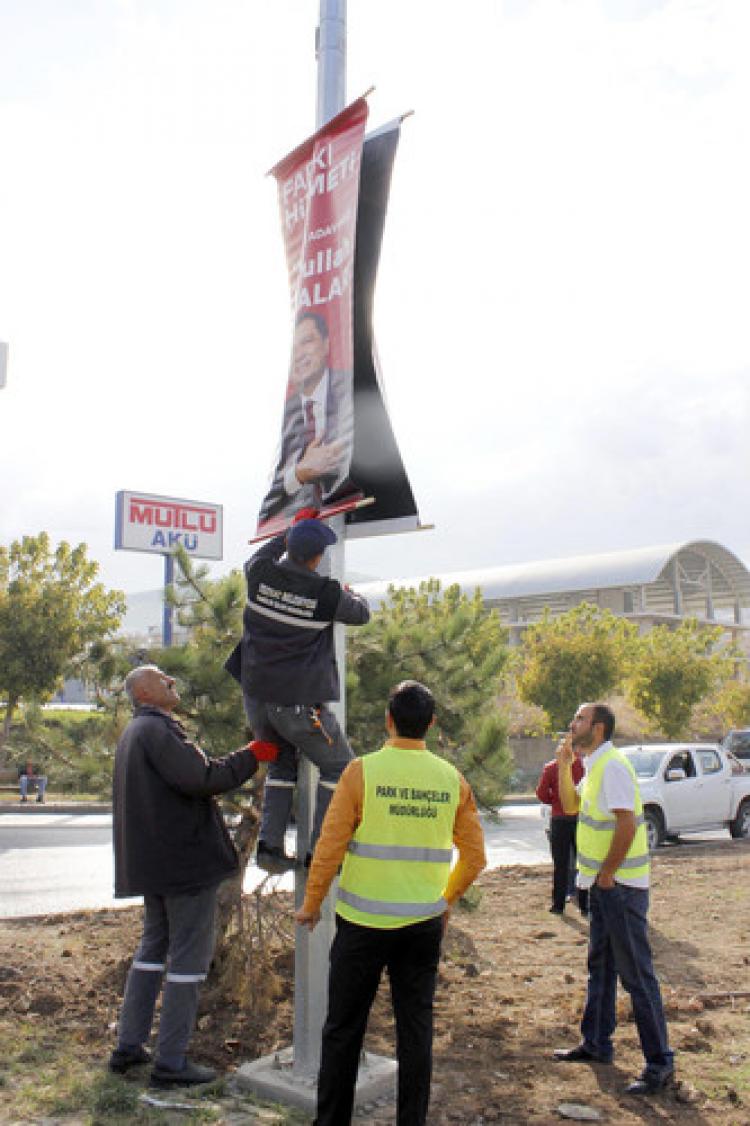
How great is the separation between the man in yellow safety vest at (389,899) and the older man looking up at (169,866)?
2.62ft

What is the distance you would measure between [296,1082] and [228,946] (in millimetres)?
1726

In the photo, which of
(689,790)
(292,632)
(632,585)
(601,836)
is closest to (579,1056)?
(601,836)

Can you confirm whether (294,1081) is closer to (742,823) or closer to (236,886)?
(236,886)

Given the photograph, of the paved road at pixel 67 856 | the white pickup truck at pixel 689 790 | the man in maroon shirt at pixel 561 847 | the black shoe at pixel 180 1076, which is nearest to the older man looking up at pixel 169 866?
the black shoe at pixel 180 1076

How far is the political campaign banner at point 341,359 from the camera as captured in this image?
519 centimetres

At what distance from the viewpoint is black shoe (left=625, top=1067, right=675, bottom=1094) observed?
474 centimetres

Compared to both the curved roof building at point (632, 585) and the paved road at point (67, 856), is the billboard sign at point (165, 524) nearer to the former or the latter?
the paved road at point (67, 856)

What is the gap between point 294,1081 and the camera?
456 centimetres

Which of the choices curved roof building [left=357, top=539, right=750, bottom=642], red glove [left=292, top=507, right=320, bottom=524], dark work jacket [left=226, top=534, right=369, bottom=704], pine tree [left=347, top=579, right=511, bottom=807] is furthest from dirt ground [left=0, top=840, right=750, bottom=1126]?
curved roof building [left=357, top=539, right=750, bottom=642]

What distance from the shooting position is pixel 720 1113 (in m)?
4.57

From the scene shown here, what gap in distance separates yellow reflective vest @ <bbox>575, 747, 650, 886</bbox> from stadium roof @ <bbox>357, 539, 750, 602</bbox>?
2371 inches

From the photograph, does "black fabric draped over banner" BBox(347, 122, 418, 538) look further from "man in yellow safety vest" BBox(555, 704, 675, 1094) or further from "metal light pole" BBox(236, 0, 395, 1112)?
"man in yellow safety vest" BBox(555, 704, 675, 1094)

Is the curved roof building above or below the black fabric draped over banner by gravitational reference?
above

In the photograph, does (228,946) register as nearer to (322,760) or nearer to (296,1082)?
(296,1082)
